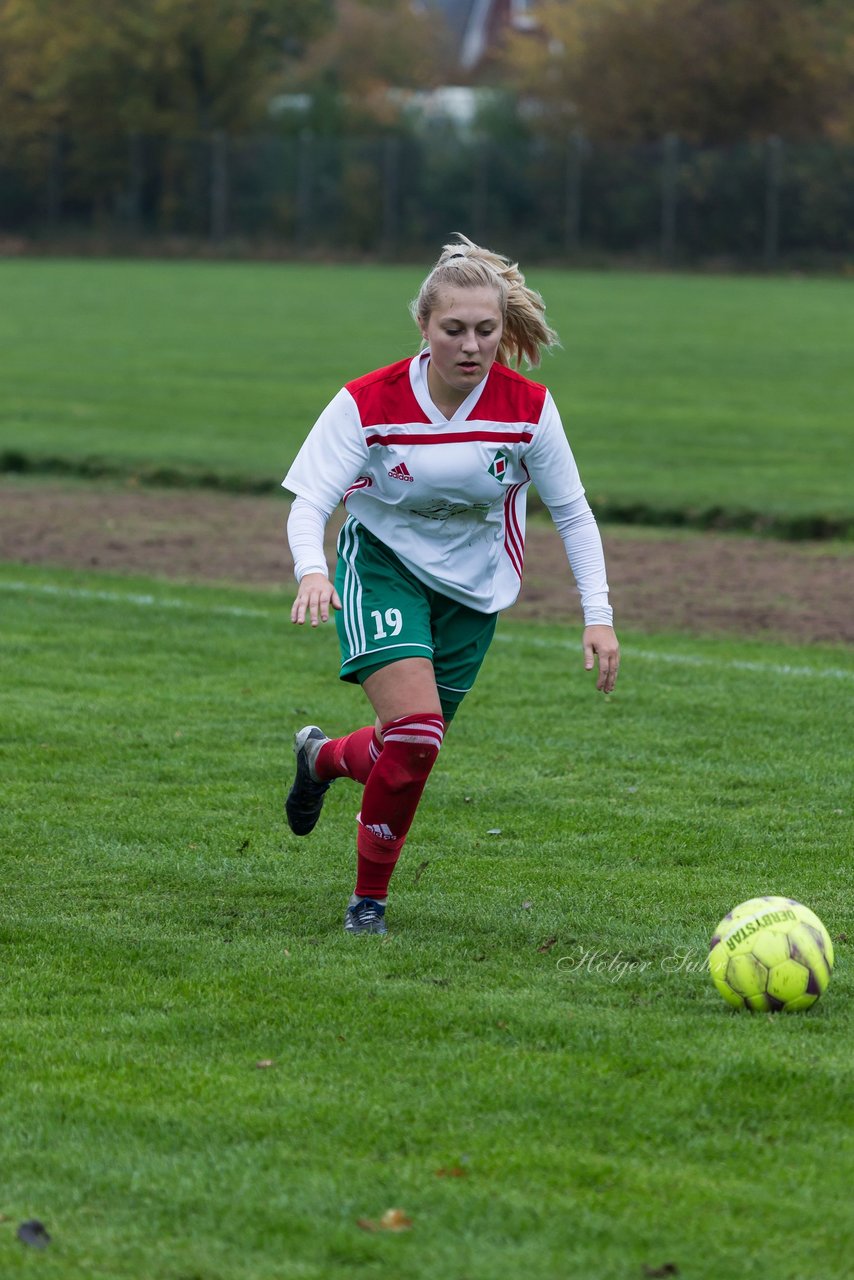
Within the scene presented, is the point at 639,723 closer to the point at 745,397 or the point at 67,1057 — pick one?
the point at 67,1057

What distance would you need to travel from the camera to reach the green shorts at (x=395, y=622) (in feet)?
16.2

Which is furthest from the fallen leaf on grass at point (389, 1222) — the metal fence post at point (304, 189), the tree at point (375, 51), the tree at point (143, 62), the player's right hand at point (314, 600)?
the tree at point (375, 51)

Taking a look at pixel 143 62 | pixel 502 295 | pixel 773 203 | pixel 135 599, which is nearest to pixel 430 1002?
pixel 502 295

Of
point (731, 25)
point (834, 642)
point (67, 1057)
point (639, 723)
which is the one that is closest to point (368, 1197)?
point (67, 1057)

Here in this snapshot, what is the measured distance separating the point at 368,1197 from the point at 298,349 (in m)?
21.9

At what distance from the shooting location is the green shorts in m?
4.93

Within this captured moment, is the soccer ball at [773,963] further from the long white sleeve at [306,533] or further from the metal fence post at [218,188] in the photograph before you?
the metal fence post at [218,188]

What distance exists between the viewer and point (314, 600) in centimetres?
454

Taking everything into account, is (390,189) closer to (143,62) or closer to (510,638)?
(143,62)

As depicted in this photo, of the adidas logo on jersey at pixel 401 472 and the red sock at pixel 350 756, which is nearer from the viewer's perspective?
the adidas logo on jersey at pixel 401 472

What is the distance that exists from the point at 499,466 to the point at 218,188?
4773cm

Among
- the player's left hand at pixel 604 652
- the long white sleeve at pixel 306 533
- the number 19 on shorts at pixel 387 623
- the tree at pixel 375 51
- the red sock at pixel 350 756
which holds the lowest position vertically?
the red sock at pixel 350 756

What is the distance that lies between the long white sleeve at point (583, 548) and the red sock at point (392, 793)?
0.58 m

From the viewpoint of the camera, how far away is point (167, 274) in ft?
142
